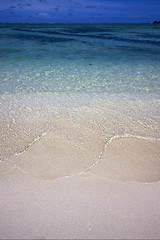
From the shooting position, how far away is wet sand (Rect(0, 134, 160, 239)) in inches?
50.9

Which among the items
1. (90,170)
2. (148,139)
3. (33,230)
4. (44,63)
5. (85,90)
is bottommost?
(33,230)

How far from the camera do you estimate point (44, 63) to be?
21.3 feet

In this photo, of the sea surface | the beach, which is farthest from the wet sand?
the sea surface

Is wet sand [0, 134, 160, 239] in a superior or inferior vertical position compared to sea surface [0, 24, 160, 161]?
inferior

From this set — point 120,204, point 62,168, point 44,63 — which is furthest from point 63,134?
point 44,63

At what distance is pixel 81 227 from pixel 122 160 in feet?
2.92

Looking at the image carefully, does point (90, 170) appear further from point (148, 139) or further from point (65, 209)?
point (148, 139)

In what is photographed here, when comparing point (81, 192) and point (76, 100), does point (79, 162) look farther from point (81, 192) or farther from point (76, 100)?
point (76, 100)

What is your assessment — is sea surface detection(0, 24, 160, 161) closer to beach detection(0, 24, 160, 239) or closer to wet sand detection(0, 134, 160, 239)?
beach detection(0, 24, 160, 239)

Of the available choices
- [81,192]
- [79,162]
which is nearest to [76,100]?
[79,162]

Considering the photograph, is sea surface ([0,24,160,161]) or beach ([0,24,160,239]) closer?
beach ([0,24,160,239])

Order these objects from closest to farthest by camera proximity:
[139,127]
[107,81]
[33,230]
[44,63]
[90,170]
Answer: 1. [33,230]
2. [90,170]
3. [139,127]
4. [107,81]
5. [44,63]

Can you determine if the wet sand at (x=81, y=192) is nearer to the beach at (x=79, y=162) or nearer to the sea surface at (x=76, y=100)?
the beach at (x=79, y=162)

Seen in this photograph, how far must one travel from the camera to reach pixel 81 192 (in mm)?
1578
